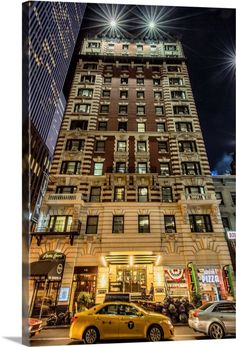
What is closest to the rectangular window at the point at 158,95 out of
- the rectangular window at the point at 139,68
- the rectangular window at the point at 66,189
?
the rectangular window at the point at 139,68

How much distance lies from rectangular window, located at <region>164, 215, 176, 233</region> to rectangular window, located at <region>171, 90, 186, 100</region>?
1238cm

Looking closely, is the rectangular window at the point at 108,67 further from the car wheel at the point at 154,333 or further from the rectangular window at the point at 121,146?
the car wheel at the point at 154,333

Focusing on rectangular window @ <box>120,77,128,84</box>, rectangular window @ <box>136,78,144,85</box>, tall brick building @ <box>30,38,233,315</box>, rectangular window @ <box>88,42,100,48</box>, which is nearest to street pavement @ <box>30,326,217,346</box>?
tall brick building @ <box>30,38,233,315</box>

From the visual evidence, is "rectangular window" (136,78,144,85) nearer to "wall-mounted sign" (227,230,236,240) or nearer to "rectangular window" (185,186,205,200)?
"rectangular window" (185,186,205,200)

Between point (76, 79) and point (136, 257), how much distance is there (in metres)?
18.6

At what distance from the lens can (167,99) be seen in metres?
23.6

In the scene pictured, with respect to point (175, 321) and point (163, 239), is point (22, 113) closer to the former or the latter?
point (163, 239)

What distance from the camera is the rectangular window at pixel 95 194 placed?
1793cm

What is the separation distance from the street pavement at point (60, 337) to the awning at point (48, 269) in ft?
9.59

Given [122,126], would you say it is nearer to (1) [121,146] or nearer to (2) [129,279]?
(1) [121,146]

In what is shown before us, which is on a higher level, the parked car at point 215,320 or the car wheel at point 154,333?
the parked car at point 215,320

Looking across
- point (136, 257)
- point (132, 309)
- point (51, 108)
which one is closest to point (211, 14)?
point (136, 257)

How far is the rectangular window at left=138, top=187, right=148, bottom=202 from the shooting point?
1800 cm

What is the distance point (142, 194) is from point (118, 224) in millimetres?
2949
